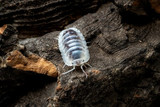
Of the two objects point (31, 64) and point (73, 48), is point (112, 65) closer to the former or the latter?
point (73, 48)

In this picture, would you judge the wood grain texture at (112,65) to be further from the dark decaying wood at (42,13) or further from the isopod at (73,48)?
the dark decaying wood at (42,13)

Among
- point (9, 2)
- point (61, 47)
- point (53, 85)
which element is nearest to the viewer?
point (53, 85)

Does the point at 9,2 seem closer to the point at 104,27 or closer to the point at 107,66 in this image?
the point at 104,27

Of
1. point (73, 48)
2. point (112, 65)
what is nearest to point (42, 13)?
point (73, 48)

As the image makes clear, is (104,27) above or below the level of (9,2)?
below

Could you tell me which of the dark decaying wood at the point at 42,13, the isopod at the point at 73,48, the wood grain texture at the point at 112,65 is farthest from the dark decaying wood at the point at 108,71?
the dark decaying wood at the point at 42,13

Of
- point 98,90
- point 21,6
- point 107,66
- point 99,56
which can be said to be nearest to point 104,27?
point 99,56

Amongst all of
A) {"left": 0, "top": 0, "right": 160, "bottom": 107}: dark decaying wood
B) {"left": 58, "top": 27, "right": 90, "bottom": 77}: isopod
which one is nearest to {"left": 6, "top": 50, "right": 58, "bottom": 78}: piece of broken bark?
{"left": 0, "top": 0, "right": 160, "bottom": 107}: dark decaying wood
